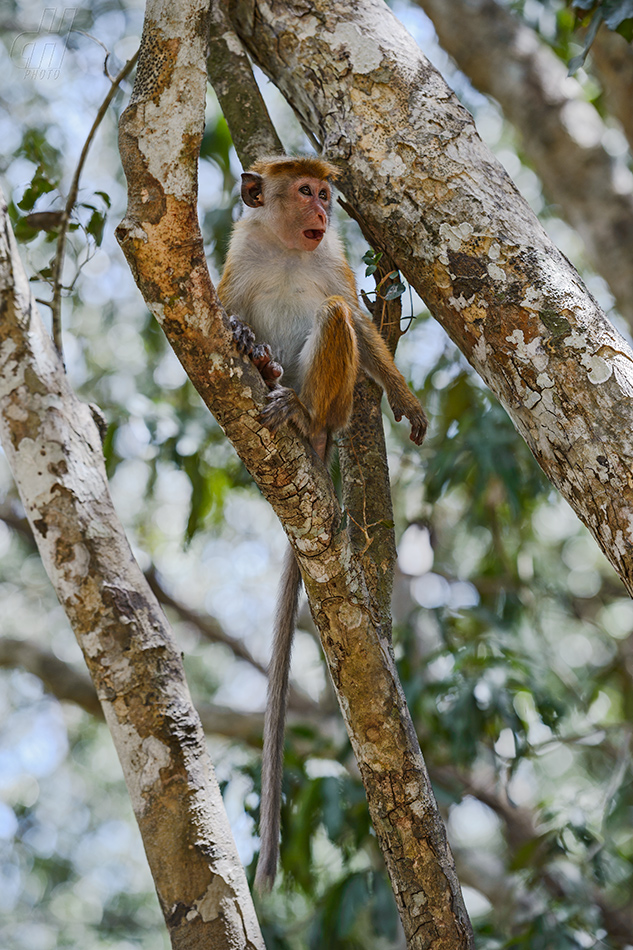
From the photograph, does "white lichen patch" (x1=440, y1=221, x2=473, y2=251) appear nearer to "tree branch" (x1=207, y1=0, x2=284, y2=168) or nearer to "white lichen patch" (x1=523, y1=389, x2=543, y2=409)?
"white lichen patch" (x1=523, y1=389, x2=543, y2=409)

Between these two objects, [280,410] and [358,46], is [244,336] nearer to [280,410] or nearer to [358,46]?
[280,410]

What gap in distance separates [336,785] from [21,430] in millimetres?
→ 2503

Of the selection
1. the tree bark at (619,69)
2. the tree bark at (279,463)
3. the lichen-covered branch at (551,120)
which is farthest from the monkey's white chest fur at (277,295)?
the tree bark at (619,69)

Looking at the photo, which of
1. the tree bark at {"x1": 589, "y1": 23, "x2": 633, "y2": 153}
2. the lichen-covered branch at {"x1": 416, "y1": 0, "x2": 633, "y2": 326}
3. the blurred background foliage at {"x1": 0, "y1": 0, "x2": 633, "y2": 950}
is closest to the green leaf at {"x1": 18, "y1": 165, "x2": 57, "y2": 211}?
the blurred background foliage at {"x1": 0, "y1": 0, "x2": 633, "y2": 950}

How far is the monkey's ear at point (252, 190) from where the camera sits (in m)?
3.86

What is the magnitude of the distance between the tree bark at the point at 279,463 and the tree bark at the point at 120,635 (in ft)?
1.73

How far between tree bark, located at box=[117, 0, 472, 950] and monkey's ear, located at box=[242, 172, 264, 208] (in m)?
1.56

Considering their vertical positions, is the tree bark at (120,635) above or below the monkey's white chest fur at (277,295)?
below

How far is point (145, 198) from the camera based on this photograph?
2.22 meters

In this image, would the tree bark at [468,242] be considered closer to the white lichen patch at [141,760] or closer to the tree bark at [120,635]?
the tree bark at [120,635]

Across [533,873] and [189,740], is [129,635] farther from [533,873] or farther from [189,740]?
[533,873]

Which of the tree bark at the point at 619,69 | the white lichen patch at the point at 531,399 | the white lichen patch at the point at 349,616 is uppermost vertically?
the tree bark at the point at 619,69

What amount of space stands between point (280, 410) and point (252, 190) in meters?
1.77

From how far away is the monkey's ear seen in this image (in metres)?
3.86
